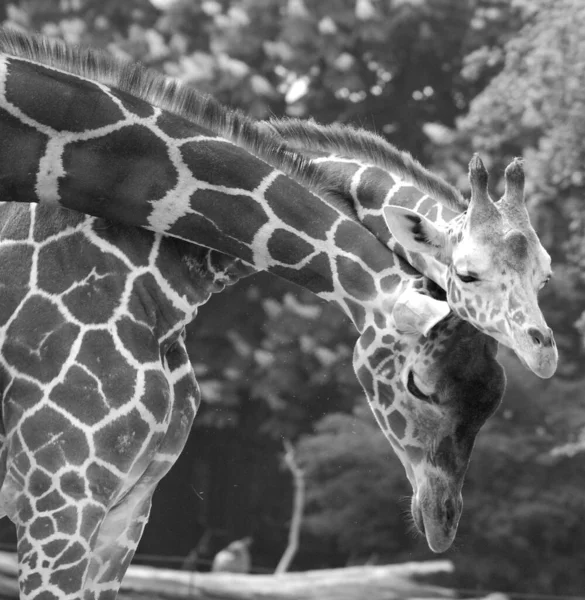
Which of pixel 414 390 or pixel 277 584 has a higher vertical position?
pixel 414 390

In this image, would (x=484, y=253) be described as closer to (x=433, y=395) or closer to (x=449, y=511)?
(x=433, y=395)

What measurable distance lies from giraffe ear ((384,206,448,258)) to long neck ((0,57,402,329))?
29 centimetres

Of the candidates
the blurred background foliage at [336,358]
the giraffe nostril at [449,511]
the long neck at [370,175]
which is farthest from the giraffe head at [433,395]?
the blurred background foliage at [336,358]

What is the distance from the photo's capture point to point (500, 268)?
13.3ft

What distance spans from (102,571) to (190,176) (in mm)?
1643

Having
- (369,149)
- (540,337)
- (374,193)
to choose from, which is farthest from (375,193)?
(540,337)

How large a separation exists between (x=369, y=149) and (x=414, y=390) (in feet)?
4.26

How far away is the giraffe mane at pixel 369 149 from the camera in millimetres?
5133

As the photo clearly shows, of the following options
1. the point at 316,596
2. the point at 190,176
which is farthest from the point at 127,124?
the point at 316,596

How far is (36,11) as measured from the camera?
14.6m

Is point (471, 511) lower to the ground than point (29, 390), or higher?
lower

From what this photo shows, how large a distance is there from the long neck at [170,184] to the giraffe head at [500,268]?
0.51 meters

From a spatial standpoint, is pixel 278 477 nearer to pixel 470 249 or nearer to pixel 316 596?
pixel 316 596

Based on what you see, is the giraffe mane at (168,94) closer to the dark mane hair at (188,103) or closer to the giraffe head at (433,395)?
the dark mane hair at (188,103)
